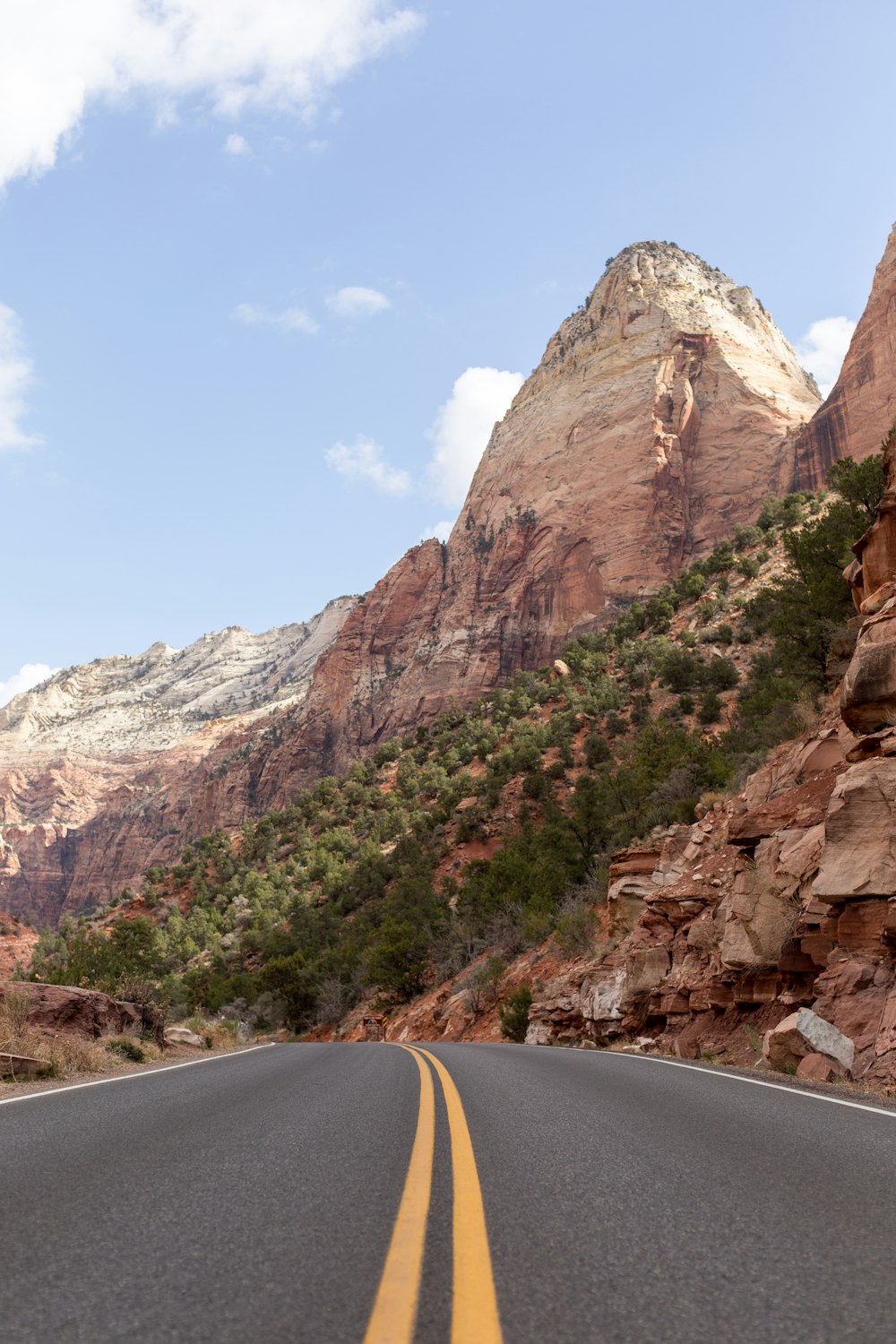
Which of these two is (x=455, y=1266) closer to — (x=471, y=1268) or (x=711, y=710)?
(x=471, y=1268)

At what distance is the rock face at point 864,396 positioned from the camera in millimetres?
66625

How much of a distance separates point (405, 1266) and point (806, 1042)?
934 centimetres

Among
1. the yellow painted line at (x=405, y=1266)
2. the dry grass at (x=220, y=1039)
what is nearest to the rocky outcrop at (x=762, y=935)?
the yellow painted line at (x=405, y=1266)

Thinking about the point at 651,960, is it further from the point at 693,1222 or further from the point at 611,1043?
the point at 693,1222

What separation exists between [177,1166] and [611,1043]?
1595cm

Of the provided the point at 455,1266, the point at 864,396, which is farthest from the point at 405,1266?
the point at 864,396

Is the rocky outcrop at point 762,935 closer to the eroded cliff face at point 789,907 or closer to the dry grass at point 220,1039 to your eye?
the eroded cliff face at point 789,907

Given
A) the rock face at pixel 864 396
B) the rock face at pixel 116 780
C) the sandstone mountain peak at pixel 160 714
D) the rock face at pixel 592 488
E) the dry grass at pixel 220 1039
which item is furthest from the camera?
the sandstone mountain peak at pixel 160 714

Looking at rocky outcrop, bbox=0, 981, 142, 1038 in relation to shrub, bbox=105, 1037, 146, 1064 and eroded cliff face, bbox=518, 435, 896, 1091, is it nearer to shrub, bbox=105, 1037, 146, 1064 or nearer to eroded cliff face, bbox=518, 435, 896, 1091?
shrub, bbox=105, 1037, 146, 1064

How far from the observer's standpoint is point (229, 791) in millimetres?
104000

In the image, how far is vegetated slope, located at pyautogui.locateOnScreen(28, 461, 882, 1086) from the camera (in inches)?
727

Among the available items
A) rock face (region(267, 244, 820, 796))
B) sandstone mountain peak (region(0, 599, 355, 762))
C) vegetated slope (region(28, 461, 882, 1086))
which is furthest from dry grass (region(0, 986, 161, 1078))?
sandstone mountain peak (region(0, 599, 355, 762))

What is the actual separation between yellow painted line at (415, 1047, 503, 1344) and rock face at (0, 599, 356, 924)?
99324mm

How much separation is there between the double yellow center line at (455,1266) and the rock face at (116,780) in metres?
99.2
